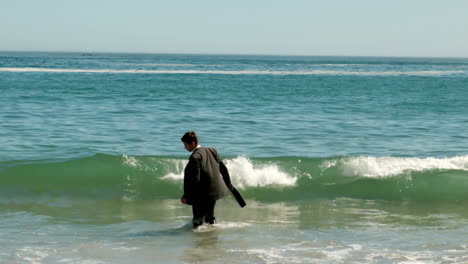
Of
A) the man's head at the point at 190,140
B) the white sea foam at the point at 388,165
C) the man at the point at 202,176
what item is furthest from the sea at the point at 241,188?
the man's head at the point at 190,140

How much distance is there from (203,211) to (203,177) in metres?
0.65

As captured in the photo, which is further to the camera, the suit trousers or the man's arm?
the suit trousers

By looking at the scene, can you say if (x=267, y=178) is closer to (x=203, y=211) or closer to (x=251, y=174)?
(x=251, y=174)

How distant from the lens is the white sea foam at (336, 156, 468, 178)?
45.9ft

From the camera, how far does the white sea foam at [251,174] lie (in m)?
13.3

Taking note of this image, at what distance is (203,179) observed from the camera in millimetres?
8516

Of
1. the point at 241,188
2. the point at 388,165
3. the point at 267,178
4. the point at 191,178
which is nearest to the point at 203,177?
the point at 191,178

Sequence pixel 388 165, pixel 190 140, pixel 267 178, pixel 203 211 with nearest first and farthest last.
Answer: pixel 190 140, pixel 203 211, pixel 267 178, pixel 388 165

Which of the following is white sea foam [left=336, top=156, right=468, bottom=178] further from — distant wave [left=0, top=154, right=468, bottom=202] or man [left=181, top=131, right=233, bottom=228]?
man [left=181, top=131, right=233, bottom=228]

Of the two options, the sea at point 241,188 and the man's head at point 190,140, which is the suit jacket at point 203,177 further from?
the sea at point 241,188

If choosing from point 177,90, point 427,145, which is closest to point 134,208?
point 427,145

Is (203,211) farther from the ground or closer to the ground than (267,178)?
farther from the ground

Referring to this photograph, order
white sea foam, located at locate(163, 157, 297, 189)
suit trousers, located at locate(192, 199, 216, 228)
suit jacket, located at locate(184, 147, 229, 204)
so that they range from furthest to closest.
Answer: white sea foam, located at locate(163, 157, 297, 189) < suit trousers, located at locate(192, 199, 216, 228) < suit jacket, located at locate(184, 147, 229, 204)

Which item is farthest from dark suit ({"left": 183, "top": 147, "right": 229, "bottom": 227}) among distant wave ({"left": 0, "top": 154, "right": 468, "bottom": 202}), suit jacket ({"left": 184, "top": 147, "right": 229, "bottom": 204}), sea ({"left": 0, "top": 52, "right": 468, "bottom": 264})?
distant wave ({"left": 0, "top": 154, "right": 468, "bottom": 202})
